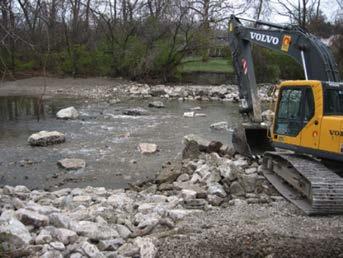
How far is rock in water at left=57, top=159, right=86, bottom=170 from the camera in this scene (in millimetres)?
12820

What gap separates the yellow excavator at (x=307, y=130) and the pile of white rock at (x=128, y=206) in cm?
47

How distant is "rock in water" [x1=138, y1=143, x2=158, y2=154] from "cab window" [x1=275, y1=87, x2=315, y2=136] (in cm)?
542

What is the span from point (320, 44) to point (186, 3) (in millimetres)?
26330

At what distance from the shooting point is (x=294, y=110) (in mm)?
9367

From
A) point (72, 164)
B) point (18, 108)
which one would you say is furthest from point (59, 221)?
point (18, 108)

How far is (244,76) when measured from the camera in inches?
515

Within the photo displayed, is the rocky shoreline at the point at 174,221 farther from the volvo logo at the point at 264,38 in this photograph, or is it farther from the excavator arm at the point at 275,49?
the volvo logo at the point at 264,38

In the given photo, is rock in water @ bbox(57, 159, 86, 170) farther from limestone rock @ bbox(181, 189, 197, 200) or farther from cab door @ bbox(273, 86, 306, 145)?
cab door @ bbox(273, 86, 306, 145)

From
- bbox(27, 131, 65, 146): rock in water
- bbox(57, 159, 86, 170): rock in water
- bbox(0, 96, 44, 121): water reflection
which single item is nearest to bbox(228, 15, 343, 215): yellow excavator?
bbox(57, 159, 86, 170): rock in water

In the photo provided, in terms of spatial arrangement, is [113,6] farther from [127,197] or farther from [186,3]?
[127,197]

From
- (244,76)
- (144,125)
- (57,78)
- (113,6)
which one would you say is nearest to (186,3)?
(113,6)

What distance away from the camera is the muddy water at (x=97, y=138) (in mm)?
12133

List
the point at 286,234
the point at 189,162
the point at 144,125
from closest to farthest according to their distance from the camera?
the point at 286,234 → the point at 189,162 → the point at 144,125

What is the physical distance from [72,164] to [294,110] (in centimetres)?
590
